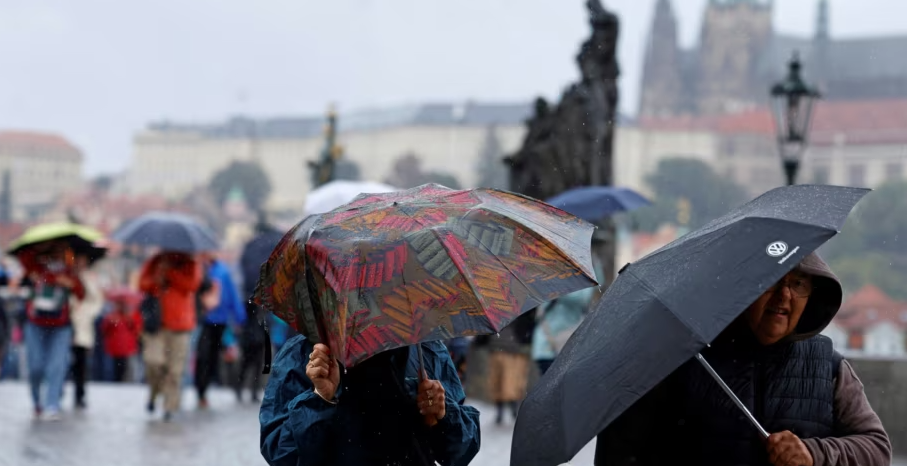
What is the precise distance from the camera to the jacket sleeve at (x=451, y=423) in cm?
374

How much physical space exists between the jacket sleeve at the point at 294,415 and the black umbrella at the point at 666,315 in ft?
2.19

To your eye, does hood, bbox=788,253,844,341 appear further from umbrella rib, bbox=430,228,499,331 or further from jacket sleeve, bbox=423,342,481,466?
jacket sleeve, bbox=423,342,481,466

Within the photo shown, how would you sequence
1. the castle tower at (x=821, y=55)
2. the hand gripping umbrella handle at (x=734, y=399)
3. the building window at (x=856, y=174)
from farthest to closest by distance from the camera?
the castle tower at (x=821, y=55) → the building window at (x=856, y=174) → the hand gripping umbrella handle at (x=734, y=399)

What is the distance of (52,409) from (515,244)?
27.3 ft

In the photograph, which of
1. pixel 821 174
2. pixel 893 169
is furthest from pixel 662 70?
pixel 893 169

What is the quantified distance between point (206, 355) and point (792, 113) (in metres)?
5.32

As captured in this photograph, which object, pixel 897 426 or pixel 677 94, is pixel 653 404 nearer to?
pixel 897 426

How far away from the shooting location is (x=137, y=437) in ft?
33.4

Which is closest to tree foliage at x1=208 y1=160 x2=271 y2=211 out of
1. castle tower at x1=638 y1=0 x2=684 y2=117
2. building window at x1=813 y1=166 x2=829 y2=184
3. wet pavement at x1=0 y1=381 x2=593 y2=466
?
castle tower at x1=638 y1=0 x2=684 y2=117

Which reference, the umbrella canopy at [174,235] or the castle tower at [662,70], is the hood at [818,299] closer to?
the umbrella canopy at [174,235]

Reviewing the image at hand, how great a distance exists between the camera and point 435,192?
390 centimetres

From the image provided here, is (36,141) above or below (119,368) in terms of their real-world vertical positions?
below

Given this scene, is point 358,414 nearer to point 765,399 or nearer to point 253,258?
point 765,399

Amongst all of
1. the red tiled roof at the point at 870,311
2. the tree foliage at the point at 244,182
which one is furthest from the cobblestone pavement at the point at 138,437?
the tree foliage at the point at 244,182
